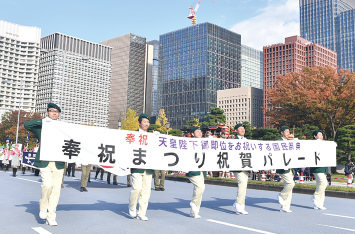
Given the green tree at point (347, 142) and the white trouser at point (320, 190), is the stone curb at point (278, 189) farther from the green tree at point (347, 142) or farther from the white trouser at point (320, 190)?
the green tree at point (347, 142)

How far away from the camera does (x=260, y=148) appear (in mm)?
8773

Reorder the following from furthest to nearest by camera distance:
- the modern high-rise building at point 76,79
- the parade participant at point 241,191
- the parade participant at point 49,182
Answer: the modern high-rise building at point 76,79, the parade participant at point 241,191, the parade participant at point 49,182

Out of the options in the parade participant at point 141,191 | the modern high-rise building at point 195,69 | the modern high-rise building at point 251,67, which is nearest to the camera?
the parade participant at point 141,191

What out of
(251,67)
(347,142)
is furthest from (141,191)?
(251,67)

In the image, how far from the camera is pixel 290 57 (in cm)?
14062

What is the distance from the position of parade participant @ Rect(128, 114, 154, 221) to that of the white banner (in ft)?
0.54

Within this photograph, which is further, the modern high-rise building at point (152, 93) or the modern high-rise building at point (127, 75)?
the modern high-rise building at point (152, 93)

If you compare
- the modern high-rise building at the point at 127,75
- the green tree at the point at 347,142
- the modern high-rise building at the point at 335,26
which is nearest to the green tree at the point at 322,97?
the green tree at the point at 347,142

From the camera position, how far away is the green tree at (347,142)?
36.2 m

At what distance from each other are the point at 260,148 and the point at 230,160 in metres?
1.08

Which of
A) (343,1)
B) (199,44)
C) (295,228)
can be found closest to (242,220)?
(295,228)

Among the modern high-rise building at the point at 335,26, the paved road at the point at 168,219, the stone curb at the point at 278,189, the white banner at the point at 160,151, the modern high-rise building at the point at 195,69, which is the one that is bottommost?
the stone curb at the point at 278,189

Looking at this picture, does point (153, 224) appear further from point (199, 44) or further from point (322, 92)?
point (199, 44)

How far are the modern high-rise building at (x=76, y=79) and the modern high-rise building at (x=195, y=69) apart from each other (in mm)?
39613
